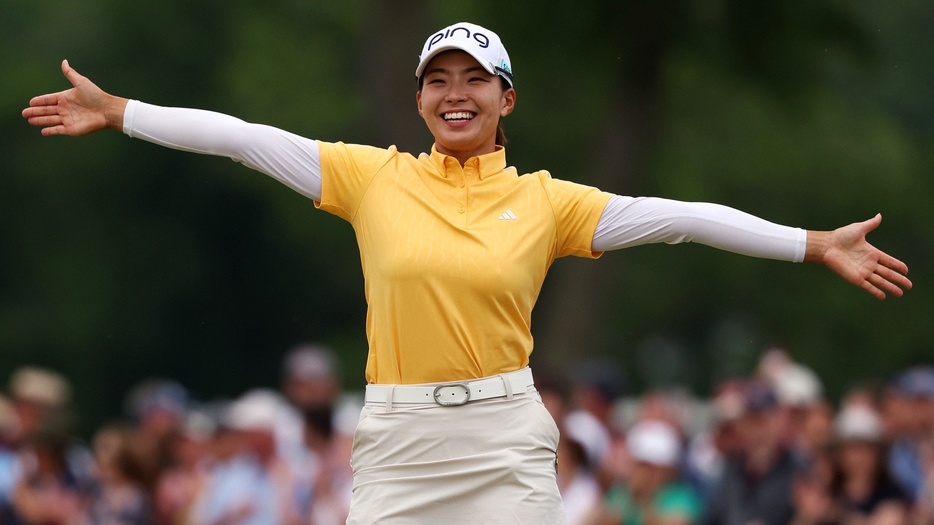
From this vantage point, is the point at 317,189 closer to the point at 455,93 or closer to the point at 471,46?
the point at 455,93

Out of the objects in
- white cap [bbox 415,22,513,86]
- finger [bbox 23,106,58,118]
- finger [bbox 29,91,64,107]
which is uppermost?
white cap [bbox 415,22,513,86]

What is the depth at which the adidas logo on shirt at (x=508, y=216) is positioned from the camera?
652 centimetres

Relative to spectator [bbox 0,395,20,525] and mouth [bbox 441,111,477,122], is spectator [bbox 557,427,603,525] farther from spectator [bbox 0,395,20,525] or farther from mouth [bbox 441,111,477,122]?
spectator [bbox 0,395,20,525]

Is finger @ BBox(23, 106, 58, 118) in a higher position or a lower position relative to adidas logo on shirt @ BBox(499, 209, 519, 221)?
higher

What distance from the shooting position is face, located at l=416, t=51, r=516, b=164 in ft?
21.7

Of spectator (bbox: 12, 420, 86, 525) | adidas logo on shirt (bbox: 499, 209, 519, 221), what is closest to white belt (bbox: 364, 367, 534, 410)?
adidas logo on shirt (bbox: 499, 209, 519, 221)

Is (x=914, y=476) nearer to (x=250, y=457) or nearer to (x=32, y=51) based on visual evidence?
(x=250, y=457)

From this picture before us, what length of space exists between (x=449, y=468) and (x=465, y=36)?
1578 mm

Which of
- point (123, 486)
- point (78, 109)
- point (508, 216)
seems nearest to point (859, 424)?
point (123, 486)

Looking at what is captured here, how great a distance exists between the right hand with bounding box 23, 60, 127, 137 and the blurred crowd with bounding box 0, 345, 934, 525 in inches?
205

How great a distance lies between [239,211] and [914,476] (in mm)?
22752

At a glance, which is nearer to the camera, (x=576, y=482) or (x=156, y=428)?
(x=576, y=482)

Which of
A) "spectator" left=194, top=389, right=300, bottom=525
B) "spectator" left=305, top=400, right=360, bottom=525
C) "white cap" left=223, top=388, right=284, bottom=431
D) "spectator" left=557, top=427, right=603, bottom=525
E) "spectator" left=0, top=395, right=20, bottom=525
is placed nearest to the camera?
"spectator" left=557, top=427, right=603, bottom=525

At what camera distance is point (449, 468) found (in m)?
6.43
